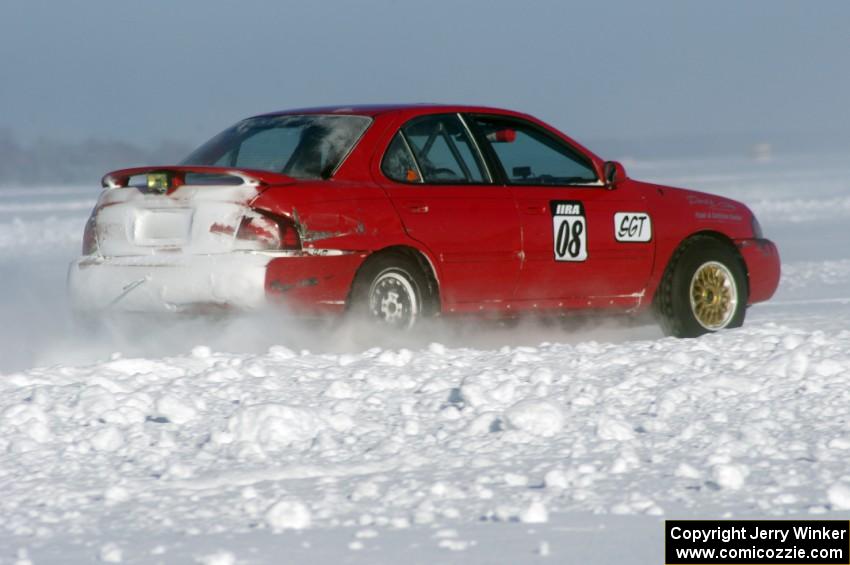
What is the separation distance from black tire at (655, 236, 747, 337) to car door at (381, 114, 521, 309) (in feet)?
4.03

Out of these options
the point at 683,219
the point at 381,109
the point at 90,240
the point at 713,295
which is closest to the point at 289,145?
the point at 381,109

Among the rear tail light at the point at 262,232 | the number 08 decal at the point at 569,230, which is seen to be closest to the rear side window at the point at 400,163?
the rear tail light at the point at 262,232

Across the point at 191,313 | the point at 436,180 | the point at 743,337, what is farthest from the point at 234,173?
the point at 743,337

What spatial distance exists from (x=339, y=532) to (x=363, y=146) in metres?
3.78

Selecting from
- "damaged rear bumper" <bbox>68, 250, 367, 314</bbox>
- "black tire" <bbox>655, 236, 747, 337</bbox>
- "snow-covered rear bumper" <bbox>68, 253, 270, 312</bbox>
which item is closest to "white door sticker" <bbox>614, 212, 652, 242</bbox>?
"black tire" <bbox>655, 236, 747, 337</bbox>

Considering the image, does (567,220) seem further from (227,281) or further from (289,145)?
(227,281)

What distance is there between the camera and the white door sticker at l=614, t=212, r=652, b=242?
8.84 m

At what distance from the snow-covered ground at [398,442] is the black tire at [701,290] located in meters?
0.39

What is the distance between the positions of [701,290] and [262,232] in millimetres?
3184

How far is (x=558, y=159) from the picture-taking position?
8.90 meters

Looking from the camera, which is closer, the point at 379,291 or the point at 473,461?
the point at 473,461

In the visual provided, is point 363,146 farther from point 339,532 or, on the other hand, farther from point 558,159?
point 339,532

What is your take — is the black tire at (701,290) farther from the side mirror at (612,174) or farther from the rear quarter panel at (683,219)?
the side mirror at (612,174)

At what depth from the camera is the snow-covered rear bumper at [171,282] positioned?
7.36 m
